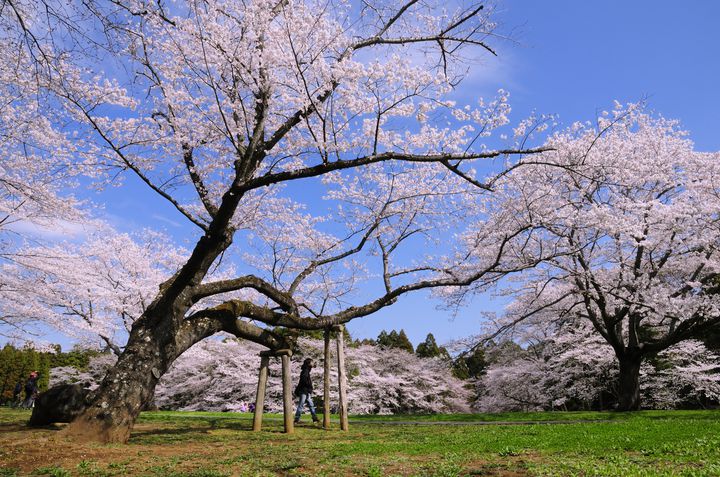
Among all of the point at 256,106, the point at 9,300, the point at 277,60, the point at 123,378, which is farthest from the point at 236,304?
the point at 9,300

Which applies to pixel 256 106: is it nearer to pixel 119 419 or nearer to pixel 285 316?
pixel 285 316

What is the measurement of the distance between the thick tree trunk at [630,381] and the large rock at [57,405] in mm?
19619

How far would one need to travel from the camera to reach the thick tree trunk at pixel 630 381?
19953 mm

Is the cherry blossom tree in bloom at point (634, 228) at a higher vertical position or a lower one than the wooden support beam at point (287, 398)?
higher

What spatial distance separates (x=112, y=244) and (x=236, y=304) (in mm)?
19007

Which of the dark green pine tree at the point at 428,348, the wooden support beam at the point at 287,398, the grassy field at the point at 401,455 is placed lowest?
the grassy field at the point at 401,455

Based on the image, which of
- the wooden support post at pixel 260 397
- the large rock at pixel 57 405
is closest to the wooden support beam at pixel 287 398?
the wooden support post at pixel 260 397

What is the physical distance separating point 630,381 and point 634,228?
7649 mm

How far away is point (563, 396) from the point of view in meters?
31.0

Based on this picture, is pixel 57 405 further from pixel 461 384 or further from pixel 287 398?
pixel 461 384

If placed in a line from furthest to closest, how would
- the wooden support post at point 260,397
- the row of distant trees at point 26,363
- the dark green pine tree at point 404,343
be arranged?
the dark green pine tree at point 404,343 < the row of distant trees at point 26,363 < the wooden support post at point 260,397

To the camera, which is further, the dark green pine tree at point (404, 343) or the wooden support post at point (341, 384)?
the dark green pine tree at point (404, 343)

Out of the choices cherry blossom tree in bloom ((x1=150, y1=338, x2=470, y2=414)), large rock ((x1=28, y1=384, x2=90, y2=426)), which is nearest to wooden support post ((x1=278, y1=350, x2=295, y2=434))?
large rock ((x1=28, y1=384, x2=90, y2=426))

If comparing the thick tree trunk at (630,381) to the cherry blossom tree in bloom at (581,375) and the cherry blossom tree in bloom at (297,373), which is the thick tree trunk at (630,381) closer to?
the cherry blossom tree in bloom at (581,375)
